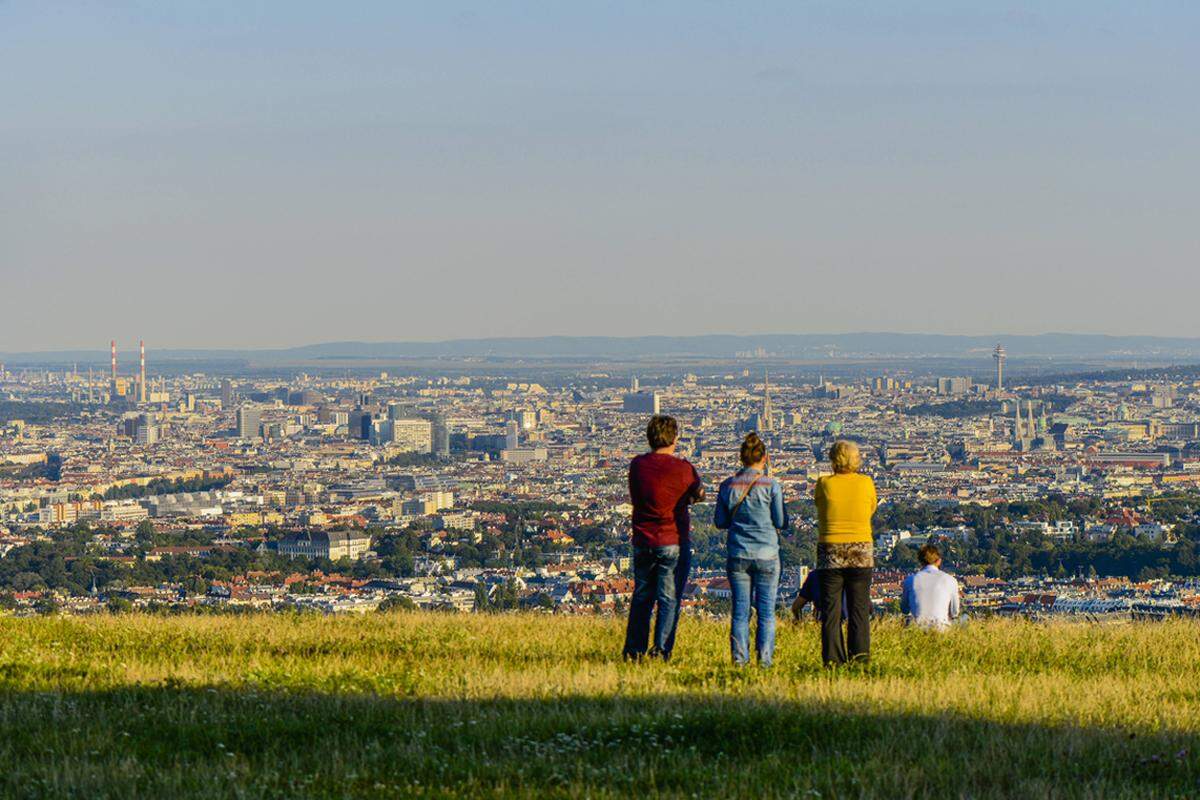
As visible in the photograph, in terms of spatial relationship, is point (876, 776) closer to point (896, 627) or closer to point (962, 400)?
point (896, 627)

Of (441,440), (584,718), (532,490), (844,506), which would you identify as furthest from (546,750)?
(441,440)

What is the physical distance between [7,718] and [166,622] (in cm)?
474

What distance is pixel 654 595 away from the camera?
406 inches

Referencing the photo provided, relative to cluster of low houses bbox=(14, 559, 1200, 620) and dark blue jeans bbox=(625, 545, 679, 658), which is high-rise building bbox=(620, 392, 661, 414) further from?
dark blue jeans bbox=(625, 545, 679, 658)

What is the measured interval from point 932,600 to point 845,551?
6.68 ft

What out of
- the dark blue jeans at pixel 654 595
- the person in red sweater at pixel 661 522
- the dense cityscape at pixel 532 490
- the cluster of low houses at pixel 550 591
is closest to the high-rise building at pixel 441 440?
the dense cityscape at pixel 532 490

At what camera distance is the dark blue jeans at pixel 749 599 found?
33.3 feet

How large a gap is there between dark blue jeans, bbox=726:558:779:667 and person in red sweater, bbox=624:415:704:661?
1.03 ft

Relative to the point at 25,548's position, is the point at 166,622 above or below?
above

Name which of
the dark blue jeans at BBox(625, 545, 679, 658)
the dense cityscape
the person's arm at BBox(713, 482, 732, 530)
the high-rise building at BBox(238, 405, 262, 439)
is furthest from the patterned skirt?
the high-rise building at BBox(238, 405, 262, 439)

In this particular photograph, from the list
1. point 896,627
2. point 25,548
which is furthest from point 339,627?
point 25,548

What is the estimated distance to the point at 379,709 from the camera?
848 cm

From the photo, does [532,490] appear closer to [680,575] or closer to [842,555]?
[680,575]

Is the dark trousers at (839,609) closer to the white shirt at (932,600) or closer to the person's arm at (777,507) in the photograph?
the person's arm at (777,507)
